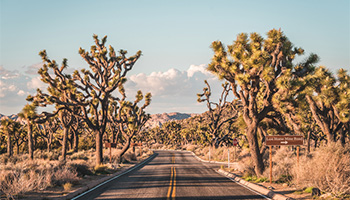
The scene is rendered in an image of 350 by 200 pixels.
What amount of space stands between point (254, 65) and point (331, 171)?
6864 mm

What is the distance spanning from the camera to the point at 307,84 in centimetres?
1744

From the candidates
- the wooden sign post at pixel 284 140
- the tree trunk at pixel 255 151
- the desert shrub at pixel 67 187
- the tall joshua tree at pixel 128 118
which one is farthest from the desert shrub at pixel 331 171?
A: the tall joshua tree at pixel 128 118

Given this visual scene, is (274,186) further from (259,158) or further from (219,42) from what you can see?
(219,42)

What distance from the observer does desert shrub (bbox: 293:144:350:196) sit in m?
11.3

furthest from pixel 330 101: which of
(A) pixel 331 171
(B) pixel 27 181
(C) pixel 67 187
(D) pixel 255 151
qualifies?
(B) pixel 27 181

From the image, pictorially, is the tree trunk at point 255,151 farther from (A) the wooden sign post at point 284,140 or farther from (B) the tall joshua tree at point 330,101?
(B) the tall joshua tree at point 330,101

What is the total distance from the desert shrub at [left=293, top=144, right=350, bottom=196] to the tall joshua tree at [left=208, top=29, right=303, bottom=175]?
5110mm

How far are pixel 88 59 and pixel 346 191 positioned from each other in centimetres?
2182

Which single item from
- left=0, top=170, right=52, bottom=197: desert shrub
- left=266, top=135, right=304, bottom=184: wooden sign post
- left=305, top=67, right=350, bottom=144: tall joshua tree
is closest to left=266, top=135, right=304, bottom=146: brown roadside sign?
left=266, top=135, right=304, bottom=184: wooden sign post

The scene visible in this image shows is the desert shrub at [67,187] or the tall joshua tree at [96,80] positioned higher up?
the tall joshua tree at [96,80]

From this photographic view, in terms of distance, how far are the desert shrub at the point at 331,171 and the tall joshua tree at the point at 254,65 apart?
5110 millimetres

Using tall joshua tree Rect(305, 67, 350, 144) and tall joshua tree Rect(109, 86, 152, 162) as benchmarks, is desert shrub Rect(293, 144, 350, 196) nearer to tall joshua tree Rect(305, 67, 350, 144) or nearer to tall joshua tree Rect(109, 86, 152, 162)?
tall joshua tree Rect(305, 67, 350, 144)

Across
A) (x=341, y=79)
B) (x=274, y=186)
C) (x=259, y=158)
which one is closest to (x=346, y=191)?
(x=274, y=186)

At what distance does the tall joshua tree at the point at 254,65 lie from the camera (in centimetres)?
1689
